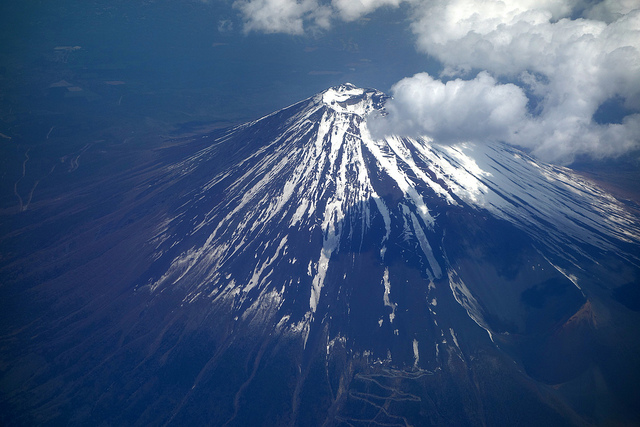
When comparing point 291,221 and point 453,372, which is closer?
point 453,372

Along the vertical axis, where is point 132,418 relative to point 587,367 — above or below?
below

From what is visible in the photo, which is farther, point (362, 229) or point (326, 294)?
point (362, 229)

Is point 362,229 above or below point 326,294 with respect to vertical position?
above

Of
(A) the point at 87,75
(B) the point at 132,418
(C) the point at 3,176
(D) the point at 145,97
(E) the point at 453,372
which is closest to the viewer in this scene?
(B) the point at 132,418

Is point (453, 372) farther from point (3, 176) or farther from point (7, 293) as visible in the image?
point (3, 176)

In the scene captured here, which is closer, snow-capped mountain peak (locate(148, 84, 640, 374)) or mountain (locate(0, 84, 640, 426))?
mountain (locate(0, 84, 640, 426))

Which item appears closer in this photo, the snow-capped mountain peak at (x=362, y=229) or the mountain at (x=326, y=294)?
the mountain at (x=326, y=294)

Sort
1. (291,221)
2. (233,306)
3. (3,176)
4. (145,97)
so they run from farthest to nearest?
(145,97), (3,176), (291,221), (233,306)

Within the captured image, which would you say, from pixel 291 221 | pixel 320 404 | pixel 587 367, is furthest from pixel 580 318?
pixel 291 221
